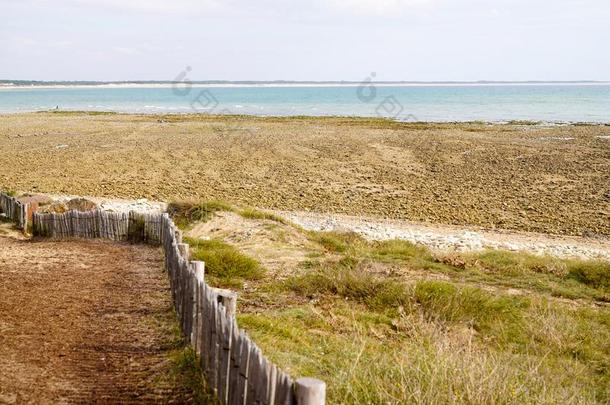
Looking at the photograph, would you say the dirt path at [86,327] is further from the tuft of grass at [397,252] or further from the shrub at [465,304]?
the tuft of grass at [397,252]

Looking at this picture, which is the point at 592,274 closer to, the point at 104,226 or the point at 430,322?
the point at 430,322

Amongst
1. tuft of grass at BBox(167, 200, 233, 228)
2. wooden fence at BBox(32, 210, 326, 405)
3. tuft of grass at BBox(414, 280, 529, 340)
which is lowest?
tuft of grass at BBox(414, 280, 529, 340)

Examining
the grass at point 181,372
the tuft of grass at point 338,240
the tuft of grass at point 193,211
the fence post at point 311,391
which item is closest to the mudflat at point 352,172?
the tuft of grass at point 338,240

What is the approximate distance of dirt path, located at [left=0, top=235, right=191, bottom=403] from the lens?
225 inches

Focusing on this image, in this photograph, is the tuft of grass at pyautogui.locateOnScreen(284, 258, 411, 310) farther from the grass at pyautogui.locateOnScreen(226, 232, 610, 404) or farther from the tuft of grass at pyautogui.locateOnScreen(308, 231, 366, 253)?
the tuft of grass at pyautogui.locateOnScreen(308, 231, 366, 253)

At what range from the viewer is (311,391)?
12.3 feet

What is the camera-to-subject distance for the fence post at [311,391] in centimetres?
376

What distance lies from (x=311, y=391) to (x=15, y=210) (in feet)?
41.2

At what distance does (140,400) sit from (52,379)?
980 mm

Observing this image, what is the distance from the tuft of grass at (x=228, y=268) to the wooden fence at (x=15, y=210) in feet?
15.9

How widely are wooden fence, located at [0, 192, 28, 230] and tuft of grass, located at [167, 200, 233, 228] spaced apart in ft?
11.0

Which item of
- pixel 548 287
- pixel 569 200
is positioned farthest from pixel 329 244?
pixel 569 200

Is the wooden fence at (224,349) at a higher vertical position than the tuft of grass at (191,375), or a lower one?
higher

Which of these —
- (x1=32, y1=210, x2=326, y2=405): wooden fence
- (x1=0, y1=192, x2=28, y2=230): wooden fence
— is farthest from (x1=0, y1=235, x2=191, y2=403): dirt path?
(x1=0, y1=192, x2=28, y2=230): wooden fence
